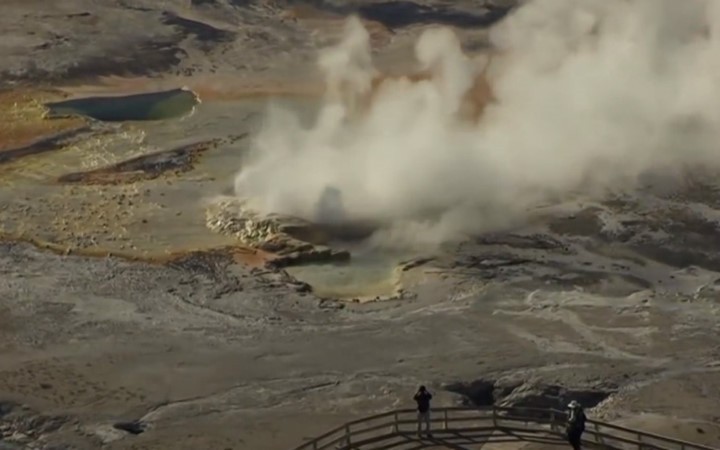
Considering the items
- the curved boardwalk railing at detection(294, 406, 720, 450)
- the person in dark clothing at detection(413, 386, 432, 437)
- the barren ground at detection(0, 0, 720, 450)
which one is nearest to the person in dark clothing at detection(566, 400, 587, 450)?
the curved boardwalk railing at detection(294, 406, 720, 450)

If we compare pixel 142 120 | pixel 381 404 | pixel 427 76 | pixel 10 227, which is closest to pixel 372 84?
pixel 427 76

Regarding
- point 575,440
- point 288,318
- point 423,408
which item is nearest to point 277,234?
point 288,318

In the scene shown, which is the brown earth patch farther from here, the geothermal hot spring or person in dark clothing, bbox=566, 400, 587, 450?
person in dark clothing, bbox=566, 400, 587, 450

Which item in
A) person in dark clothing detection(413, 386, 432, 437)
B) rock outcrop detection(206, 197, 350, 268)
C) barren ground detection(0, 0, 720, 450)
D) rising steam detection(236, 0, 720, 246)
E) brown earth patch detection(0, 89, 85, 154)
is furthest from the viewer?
brown earth patch detection(0, 89, 85, 154)

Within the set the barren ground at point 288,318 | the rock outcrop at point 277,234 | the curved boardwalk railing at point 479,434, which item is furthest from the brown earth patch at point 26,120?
the curved boardwalk railing at point 479,434

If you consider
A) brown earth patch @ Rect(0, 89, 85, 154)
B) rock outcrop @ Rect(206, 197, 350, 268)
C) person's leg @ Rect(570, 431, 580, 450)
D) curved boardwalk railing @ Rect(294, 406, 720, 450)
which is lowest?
curved boardwalk railing @ Rect(294, 406, 720, 450)

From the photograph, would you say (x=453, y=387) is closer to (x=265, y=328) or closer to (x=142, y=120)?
(x=265, y=328)
